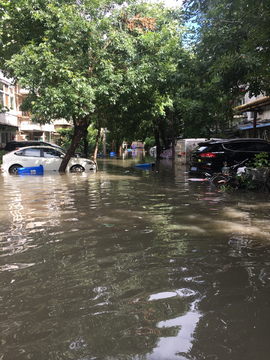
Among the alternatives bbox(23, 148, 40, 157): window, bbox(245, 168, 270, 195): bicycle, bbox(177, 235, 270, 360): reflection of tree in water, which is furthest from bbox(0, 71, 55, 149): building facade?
bbox(177, 235, 270, 360): reflection of tree in water

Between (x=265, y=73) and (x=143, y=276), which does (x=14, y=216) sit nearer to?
(x=143, y=276)

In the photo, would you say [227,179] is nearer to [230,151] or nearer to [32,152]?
[230,151]

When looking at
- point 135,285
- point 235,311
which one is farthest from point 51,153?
point 235,311

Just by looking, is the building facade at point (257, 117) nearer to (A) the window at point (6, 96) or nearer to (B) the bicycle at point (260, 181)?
(B) the bicycle at point (260, 181)

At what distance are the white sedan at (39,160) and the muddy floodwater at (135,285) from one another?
1187cm

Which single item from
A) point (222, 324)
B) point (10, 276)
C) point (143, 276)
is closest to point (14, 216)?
point (10, 276)

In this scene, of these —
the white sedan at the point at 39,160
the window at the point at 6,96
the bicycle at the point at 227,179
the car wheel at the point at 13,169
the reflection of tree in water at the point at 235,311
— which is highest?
the window at the point at 6,96

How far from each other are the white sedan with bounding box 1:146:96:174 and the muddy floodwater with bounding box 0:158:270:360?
11866mm

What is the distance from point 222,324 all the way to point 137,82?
16005mm

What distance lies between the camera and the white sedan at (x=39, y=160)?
1852 centimetres

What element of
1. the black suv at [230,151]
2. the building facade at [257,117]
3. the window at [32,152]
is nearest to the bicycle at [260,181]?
the black suv at [230,151]

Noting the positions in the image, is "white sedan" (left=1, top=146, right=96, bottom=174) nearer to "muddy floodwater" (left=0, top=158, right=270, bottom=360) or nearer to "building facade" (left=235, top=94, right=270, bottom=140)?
"muddy floodwater" (left=0, top=158, right=270, bottom=360)

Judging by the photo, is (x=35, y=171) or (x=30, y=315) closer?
(x=30, y=315)

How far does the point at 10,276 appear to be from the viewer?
4.00 meters
